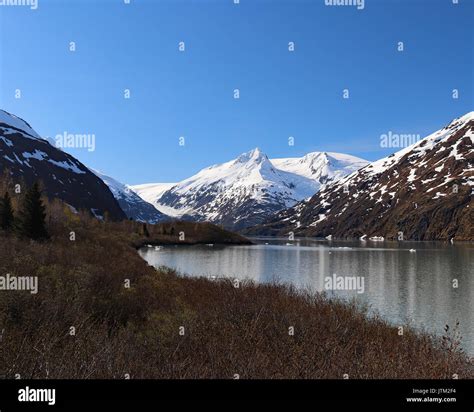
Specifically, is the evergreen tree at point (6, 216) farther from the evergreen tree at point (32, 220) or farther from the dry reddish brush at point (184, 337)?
the dry reddish brush at point (184, 337)

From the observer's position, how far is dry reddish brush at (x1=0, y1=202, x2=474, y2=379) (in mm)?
11219

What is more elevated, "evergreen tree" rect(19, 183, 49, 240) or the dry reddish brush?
"evergreen tree" rect(19, 183, 49, 240)

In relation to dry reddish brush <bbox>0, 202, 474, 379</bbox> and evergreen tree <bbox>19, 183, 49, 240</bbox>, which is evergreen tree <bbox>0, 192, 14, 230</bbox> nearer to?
evergreen tree <bbox>19, 183, 49, 240</bbox>

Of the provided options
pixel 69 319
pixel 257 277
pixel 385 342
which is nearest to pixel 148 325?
pixel 69 319

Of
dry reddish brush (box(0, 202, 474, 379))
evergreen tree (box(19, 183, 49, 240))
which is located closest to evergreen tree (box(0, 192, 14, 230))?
Answer: evergreen tree (box(19, 183, 49, 240))

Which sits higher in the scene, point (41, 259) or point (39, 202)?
point (39, 202)

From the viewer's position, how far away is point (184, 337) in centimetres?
1576

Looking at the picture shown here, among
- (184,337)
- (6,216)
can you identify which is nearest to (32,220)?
(6,216)

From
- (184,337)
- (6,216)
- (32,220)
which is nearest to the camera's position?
(184,337)

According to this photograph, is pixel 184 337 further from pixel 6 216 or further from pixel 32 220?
pixel 6 216

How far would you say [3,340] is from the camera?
11492mm
